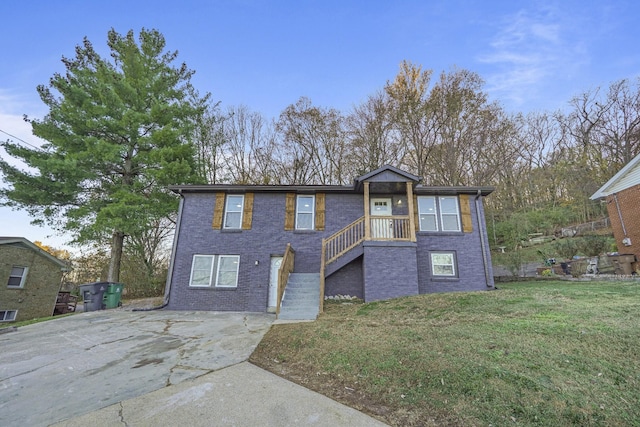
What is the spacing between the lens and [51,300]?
14555 mm

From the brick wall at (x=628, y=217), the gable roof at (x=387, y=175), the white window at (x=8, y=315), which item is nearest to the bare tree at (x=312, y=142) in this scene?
the gable roof at (x=387, y=175)

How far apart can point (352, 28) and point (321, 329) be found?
622 inches

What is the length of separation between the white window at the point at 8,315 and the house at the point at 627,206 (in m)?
27.3

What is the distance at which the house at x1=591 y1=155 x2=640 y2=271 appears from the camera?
1138 cm

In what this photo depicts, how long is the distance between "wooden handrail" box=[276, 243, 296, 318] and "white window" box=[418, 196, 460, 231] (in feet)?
16.8

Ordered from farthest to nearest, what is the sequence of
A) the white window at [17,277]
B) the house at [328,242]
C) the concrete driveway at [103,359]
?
the white window at [17,277] → the house at [328,242] → the concrete driveway at [103,359]

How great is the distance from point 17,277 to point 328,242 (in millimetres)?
15897

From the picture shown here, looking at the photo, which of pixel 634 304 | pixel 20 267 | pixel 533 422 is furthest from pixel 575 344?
pixel 20 267

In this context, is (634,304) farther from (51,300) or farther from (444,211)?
(51,300)

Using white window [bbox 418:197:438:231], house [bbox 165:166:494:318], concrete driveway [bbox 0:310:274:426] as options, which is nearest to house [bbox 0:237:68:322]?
concrete driveway [bbox 0:310:274:426]

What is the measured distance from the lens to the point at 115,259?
516 inches

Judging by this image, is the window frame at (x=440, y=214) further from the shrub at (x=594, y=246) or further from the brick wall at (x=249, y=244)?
the shrub at (x=594, y=246)

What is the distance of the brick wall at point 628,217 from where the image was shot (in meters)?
11.3

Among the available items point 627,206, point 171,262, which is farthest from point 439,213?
point 171,262
